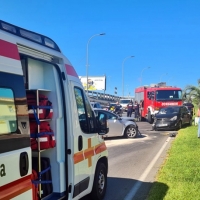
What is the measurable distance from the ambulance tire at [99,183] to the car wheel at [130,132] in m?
9.38

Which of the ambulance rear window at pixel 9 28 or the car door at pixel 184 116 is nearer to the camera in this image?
the ambulance rear window at pixel 9 28

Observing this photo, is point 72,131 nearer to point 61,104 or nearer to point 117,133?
point 61,104

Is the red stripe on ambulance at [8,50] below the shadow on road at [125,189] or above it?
above

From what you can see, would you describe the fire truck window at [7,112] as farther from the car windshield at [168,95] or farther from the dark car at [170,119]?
the car windshield at [168,95]

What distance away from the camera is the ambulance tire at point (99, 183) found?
517 centimetres

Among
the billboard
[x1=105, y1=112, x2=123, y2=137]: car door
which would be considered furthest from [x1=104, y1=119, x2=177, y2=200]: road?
the billboard

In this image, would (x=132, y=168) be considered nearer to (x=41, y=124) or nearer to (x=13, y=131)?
(x=41, y=124)

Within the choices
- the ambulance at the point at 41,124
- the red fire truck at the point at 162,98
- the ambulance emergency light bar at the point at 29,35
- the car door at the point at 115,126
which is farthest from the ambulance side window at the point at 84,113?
the red fire truck at the point at 162,98

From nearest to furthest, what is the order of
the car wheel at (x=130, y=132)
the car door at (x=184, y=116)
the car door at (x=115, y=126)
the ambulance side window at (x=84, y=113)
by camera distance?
the ambulance side window at (x=84, y=113)
the car door at (x=115, y=126)
the car wheel at (x=130, y=132)
the car door at (x=184, y=116)

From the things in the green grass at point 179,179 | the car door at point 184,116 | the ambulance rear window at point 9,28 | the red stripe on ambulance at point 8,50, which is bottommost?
→ the green grass at point 179,179

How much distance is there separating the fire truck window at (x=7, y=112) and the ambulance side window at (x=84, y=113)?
1.61 meters

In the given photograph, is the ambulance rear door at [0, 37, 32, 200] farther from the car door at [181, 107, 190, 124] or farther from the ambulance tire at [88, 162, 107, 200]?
the car door at [181, 107, 190, 124]

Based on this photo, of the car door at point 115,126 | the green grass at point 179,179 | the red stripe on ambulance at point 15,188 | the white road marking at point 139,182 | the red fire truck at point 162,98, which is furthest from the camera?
the red fire truck at point 162,98

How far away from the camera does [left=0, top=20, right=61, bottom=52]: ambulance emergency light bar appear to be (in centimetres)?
335
